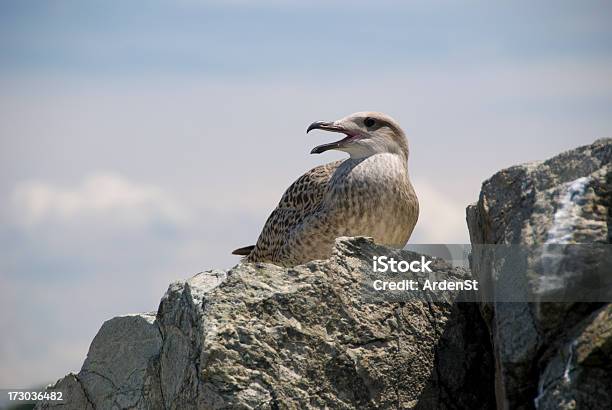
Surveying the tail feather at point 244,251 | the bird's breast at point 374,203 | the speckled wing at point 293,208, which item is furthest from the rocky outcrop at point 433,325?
the tail feather at point 244,251

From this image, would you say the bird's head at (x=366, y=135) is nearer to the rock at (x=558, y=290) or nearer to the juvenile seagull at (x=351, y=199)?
the juvenile seagull at (x=351, y=199)

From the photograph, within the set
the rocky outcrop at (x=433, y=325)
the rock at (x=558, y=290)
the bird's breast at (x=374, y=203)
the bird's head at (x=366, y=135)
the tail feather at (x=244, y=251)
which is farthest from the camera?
the tail feather at (x=244, y=251)

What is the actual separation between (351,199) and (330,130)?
0.99 m

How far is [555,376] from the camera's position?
5867 millimetres

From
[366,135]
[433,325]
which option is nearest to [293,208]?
[366,135]

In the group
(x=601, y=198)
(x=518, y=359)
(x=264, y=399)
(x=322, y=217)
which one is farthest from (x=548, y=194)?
(x=322, y=217)

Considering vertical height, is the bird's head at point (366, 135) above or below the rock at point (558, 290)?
above

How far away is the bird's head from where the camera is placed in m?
10.3

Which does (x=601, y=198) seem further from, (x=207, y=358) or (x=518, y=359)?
(x=207, y=358)

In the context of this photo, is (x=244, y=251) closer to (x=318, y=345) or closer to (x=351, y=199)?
(x=351, y=199)

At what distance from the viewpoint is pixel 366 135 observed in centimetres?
1037

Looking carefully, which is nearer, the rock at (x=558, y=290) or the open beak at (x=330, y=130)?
the rock at (x=558, y=290)

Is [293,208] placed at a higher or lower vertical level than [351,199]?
higher

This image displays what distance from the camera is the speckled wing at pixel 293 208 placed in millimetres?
10338
